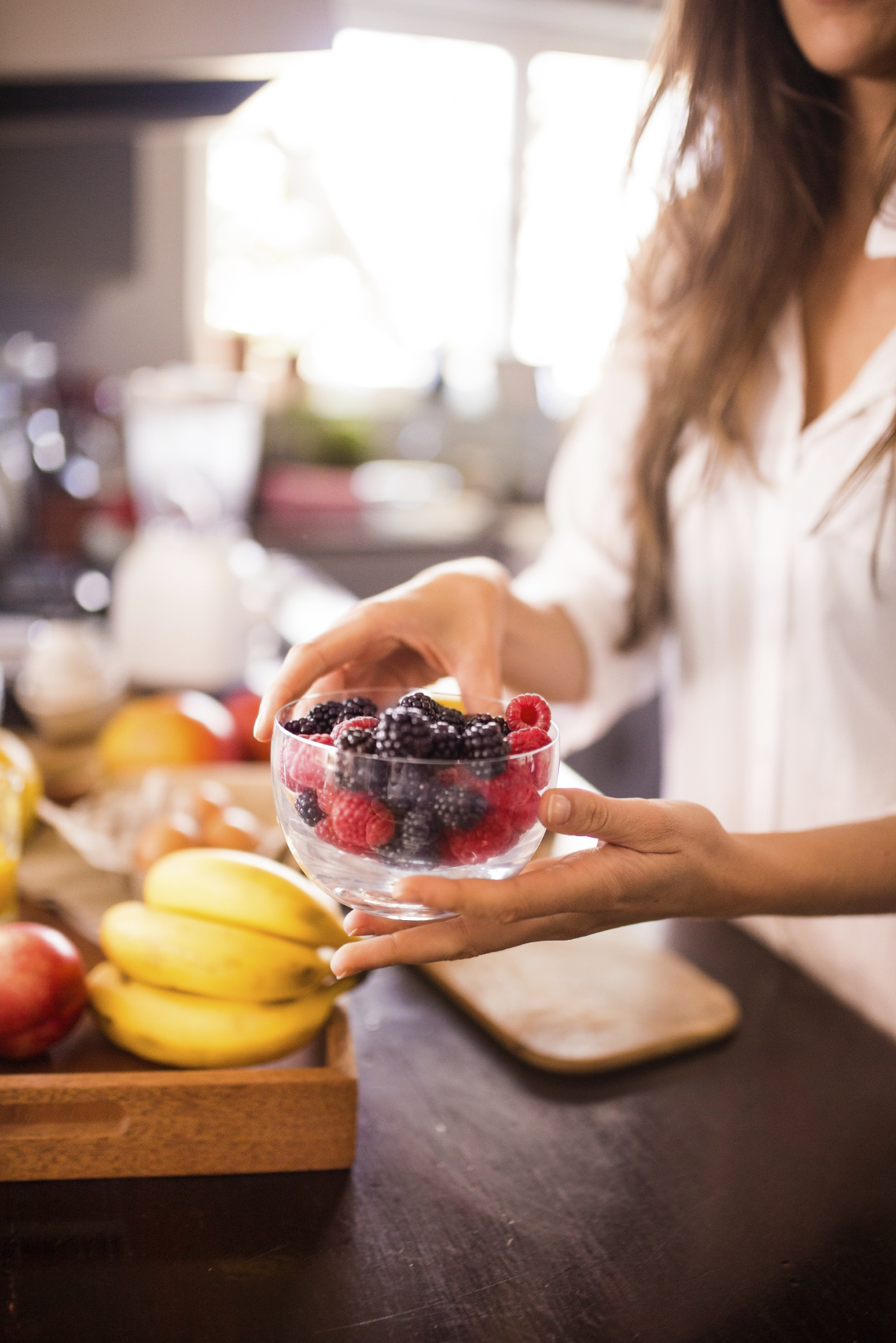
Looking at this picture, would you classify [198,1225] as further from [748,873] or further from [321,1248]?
[748,873]

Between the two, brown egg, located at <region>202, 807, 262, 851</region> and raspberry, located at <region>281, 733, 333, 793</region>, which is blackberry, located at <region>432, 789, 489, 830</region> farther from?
brown egg, located at <region>202, 807, 262, 851</region>

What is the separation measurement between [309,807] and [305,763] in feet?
0.09

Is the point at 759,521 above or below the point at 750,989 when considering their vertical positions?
above

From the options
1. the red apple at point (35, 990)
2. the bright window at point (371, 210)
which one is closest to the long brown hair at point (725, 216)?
the red apple at point (35, 990)

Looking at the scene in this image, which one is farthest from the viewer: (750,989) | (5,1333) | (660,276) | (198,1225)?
(660,276)

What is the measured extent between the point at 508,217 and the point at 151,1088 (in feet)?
17.2

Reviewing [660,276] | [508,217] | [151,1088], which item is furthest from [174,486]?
[508,217]

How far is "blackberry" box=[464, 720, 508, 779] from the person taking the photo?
26.7 inches

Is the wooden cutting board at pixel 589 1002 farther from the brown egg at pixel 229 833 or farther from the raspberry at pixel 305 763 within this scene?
the raspberry at pixel 305 763

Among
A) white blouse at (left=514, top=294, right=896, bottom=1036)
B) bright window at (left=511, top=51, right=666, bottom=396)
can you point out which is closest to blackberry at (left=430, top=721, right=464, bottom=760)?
white blouse at (left=514, top=294, right=896, bottom=1036)

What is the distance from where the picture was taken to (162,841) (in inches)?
45.4

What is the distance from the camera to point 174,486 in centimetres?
296

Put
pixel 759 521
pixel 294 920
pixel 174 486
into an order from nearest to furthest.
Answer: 1. pixel 294 920
2. pixel 759 521
3. pixel 174 486

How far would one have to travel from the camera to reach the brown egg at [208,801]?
48.9 inches
